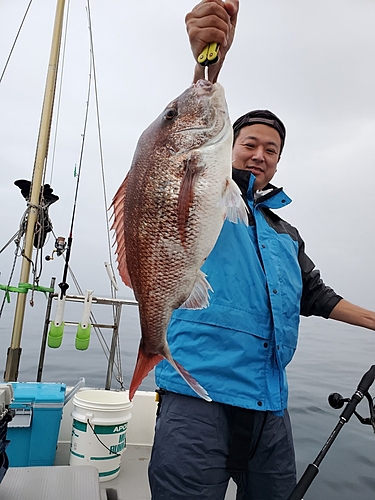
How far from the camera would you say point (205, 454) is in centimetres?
146

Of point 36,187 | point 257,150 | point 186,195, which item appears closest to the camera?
point 186,195

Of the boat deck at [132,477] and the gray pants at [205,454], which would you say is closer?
the gray pants at [205,454]

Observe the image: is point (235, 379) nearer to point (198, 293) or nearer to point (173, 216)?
point (198, 293)

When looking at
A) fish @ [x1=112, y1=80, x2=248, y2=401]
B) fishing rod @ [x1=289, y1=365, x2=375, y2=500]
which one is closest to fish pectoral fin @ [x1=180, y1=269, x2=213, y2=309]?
fish @ [x1=112, y1=80, x2=248, y2=401]

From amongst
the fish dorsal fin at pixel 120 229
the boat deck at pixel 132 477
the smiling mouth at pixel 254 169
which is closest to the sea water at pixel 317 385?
the boat deck at pixel 132 477

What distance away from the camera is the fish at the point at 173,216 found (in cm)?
108

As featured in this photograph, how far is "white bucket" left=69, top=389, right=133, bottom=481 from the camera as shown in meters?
2.88

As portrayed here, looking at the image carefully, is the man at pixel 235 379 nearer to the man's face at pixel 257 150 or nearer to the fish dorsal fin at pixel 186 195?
the man's face at pixel 257 150

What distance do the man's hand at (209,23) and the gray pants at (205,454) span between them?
126cm

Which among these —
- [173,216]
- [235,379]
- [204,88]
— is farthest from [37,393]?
[204,88]

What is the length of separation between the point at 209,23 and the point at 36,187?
9.84 feet

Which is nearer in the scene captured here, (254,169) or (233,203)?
(233,203)

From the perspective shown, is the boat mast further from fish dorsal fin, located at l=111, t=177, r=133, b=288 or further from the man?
fish dorsal fin, located at l=111, t=177, r=133, b=288

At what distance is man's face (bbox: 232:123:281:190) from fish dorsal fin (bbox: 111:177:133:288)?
868 millimetres
